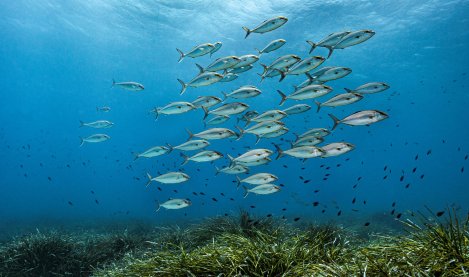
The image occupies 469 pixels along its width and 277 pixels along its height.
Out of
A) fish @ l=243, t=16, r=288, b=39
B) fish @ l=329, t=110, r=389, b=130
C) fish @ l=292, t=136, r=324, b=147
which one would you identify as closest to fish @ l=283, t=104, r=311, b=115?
fish @ l=292, t=136, r=324, b=147

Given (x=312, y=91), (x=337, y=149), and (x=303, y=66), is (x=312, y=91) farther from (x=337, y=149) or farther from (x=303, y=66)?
(x=337, y=149)

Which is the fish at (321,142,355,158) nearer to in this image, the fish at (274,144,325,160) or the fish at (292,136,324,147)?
the fish at (274,144,325,160)

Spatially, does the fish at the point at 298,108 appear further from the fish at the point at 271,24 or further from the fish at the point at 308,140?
the fish at the point at 271,24

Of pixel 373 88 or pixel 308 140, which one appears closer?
pixel 373 88

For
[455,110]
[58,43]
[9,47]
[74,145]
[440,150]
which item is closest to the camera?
[58,43]

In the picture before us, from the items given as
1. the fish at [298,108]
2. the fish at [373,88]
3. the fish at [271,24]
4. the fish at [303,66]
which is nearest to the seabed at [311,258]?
the fish at [298,108]

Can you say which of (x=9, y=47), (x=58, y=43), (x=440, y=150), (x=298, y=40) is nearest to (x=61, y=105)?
(x=9, y=47)

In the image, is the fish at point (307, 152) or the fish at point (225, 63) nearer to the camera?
the fish at point (307, 152)

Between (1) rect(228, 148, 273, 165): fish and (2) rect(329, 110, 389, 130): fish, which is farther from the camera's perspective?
(1) rect(228, 148, 273, 165): fish

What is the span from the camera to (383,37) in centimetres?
2925

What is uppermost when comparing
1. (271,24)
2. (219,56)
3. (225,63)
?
(271,24)

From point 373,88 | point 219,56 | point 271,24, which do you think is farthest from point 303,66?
point 219,56

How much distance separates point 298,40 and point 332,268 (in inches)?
1123

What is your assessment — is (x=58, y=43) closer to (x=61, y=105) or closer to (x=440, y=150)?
(x=61, y=105)
